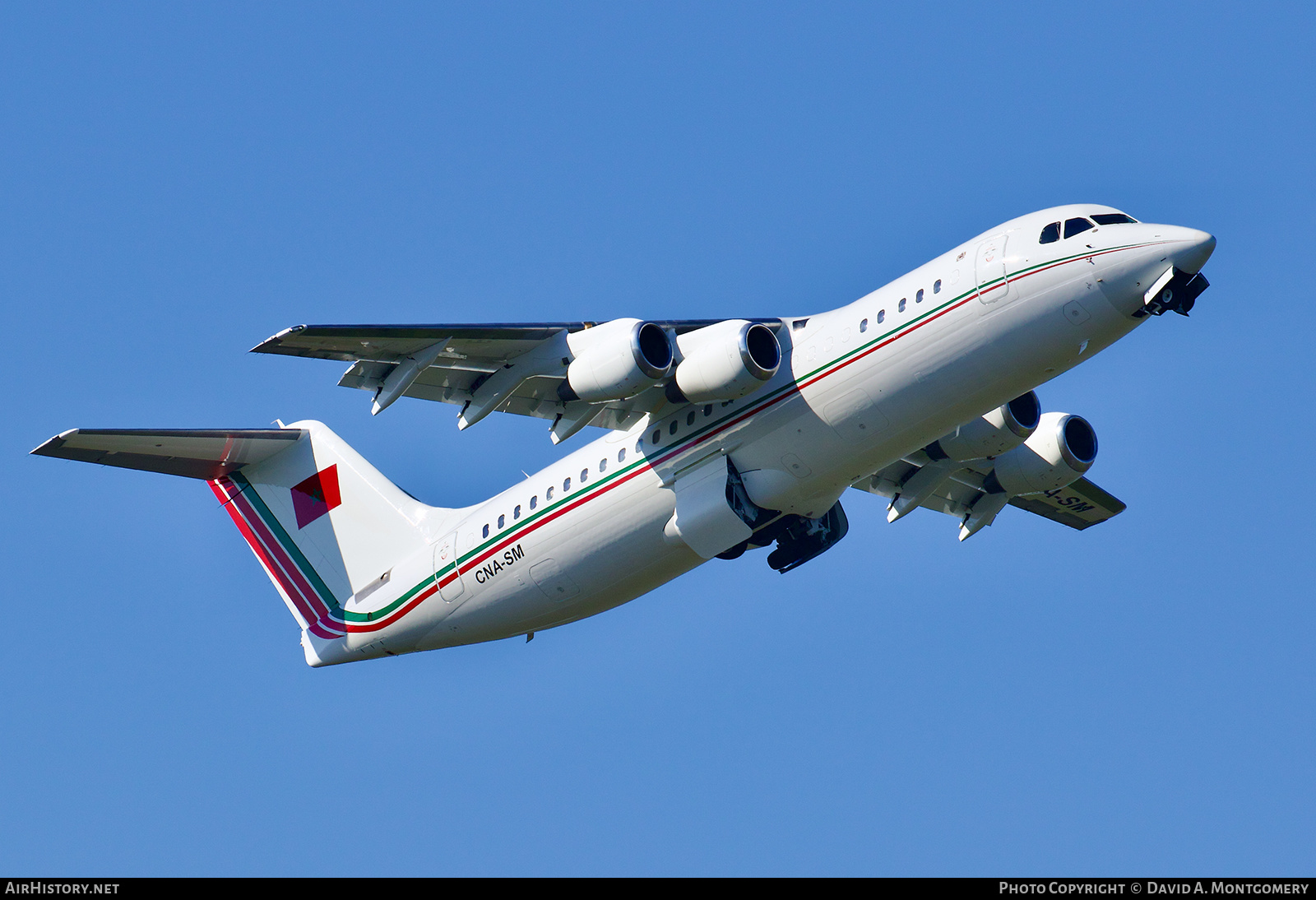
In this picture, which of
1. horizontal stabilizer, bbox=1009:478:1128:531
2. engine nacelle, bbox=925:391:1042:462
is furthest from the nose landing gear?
horizontal stabilizer, bbox=1009:478:1128:531

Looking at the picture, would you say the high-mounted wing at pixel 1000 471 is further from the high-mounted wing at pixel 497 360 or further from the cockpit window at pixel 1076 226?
the high-mounted wing at pixel 497 360

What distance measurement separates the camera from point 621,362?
1520 centimetres

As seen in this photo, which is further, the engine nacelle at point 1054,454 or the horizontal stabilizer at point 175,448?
the engine nacelle at point 1054,454

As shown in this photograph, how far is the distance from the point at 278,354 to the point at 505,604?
4.01 metres

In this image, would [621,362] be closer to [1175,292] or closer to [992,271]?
[992,271]

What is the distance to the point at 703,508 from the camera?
1602 centimetres

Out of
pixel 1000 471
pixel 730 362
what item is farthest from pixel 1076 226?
pixel 1000 471

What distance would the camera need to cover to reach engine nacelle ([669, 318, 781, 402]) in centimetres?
1530

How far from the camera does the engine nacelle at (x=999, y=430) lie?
17125 mm

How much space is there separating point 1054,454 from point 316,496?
926 cm

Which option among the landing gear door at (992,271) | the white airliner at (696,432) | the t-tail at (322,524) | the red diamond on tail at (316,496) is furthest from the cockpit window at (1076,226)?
the red diamond on tail at (316,496)

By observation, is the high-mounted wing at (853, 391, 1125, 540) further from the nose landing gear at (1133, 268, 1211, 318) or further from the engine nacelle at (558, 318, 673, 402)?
the engine nacelle at (558, 318, 673, 402)

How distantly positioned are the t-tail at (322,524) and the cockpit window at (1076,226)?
790 cm

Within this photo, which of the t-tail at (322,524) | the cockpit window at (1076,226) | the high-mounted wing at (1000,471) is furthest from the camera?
the t-tail at (322,524)
